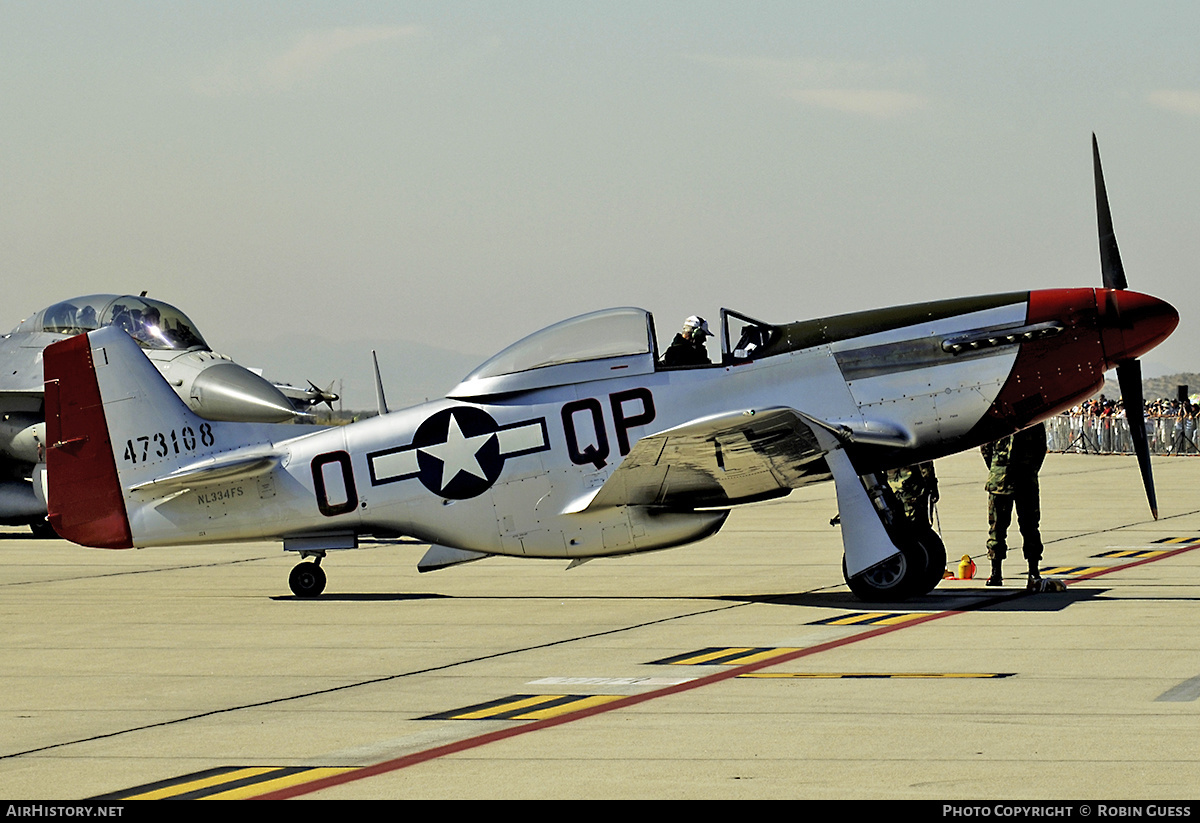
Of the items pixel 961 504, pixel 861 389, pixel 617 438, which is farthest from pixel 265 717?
pixel 961 504

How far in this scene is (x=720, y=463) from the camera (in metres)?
13.0

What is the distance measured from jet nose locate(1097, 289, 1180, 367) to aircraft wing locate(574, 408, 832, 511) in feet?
8.54

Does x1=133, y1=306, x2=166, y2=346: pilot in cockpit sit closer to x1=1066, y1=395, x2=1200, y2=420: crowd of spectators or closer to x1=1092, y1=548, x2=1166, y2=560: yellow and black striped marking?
x1=1092, y1=548, x2=1166, y2=560: yellow and black striped marking

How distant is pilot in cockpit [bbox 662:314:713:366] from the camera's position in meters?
13.6

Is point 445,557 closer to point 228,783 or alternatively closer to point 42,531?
point 228,783

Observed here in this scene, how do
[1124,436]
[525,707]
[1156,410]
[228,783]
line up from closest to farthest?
1. [228,783]
2. [525,707]
3. [1124,436]
4. [1156,410]

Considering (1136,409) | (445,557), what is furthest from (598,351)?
(1136,409)

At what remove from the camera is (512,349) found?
14.0 m

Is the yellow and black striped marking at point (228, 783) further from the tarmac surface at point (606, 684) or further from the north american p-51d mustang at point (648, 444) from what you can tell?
the north american p-51d mustang at point (648, 444)

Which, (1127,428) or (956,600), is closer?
(956,600)

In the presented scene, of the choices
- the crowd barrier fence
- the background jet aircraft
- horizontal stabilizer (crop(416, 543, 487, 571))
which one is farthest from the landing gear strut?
the crowd barrier fence

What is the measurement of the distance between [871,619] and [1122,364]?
12.1 ft
